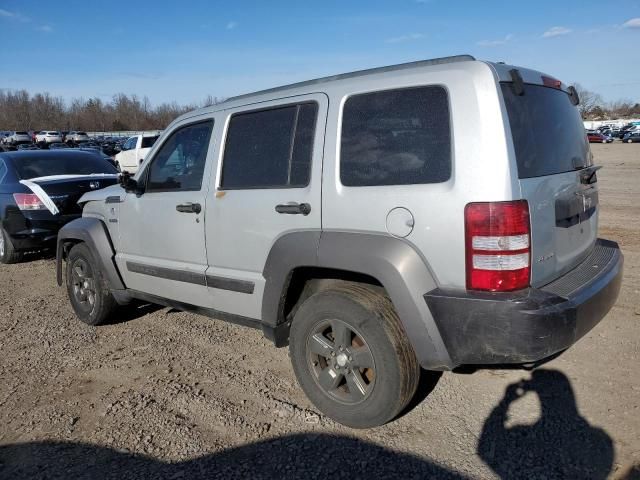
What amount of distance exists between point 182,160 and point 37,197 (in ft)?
13.3

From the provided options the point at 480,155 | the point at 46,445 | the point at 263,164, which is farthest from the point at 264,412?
the point at 480,155

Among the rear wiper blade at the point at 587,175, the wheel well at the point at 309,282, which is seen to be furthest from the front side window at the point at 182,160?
the rear wiper blade at the point at 587,175

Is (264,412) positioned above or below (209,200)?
below

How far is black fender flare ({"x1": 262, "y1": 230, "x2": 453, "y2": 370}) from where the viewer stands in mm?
2709

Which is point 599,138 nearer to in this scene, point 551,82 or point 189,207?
point 551,82

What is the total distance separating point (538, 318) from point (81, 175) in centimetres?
704

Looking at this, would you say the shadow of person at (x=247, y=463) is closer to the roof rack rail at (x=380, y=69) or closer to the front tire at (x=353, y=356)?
the front tire at (x=353, y=356)

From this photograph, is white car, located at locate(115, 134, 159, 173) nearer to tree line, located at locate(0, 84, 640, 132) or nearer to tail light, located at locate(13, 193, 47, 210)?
tail light, located at locate(13, 193, 47, 210)

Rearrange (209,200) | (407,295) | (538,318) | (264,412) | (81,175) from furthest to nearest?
1. (81,175)
2. (209,200)
3. (264,412)
4. (407,295)
5. (538,318)

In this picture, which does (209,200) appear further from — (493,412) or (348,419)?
(493,412)

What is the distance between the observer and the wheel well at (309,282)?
3.10 meters

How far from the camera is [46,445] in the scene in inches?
121

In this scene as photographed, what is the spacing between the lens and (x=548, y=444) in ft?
9.50

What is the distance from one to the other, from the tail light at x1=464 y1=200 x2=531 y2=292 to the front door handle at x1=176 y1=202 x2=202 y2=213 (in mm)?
2043
